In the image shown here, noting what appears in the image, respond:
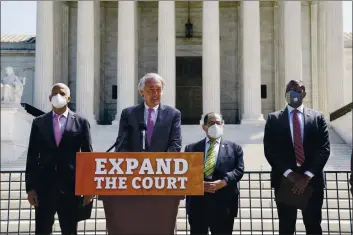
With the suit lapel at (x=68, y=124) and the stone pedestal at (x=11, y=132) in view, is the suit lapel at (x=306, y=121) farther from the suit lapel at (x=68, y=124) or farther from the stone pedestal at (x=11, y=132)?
the stone pedestal at (x=11, y=132)

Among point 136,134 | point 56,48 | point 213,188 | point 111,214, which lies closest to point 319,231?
point 213,188

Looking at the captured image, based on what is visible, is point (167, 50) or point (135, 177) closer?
point (135, 177)

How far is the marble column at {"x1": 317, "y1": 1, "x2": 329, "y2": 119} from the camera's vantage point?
35469mm

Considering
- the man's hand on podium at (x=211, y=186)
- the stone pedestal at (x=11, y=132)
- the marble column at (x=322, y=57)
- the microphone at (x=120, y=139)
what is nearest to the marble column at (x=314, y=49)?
→ the marble column at (x=322, y=57)

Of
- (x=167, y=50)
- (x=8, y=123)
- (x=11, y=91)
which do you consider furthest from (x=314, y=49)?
(x=8, y=123)

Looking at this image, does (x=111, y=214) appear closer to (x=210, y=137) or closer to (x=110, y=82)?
(x=210, y=137)

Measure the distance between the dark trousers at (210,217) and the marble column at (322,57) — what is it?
28.6m

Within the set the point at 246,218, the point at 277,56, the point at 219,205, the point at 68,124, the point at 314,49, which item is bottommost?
the point at 246,218

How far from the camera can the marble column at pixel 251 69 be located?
3108cm

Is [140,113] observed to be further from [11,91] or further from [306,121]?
[11,91]

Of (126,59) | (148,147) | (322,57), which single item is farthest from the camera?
(322,57)

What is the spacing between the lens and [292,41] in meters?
31.6

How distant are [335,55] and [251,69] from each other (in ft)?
19.5

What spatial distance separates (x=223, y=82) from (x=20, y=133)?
17.9m
